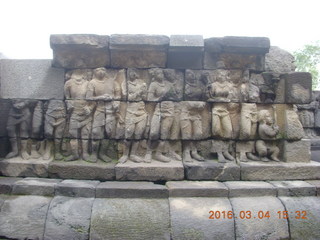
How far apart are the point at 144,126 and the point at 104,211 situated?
1.50 m

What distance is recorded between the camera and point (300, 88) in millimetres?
4422

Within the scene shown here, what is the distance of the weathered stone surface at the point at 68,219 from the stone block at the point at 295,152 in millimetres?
3311

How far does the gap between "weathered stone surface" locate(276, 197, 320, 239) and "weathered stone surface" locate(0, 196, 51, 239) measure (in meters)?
3.47

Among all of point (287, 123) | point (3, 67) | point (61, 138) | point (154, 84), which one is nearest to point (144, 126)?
point (154, 84)

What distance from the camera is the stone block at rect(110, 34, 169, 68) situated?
4.28 metres

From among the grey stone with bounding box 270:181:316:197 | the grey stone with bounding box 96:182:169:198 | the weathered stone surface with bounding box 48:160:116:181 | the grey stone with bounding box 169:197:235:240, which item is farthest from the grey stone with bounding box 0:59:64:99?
the grey stone with bounding box 270:181:316:197

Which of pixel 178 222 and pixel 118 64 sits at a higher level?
pixel 118 64

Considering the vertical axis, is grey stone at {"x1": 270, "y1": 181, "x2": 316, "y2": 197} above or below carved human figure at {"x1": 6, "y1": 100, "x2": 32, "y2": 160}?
below

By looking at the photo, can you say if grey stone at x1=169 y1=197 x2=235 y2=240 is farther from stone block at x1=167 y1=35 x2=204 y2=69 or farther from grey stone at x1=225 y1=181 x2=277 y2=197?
stone block at x1=167 y1=35 x2=204 y2=69

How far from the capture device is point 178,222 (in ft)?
11.3

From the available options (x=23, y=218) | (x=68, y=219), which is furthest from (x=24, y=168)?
(x=68, y=219)

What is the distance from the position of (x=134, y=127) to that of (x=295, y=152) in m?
2.82

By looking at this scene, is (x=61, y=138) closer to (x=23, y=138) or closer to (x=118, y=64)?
(x=23, y=138)

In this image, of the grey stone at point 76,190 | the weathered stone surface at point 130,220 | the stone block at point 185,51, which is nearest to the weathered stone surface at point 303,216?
the weathered stone surface at point 130,220
